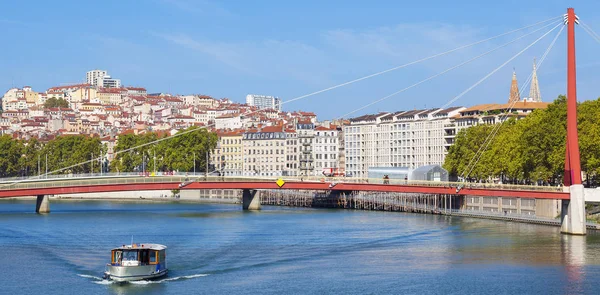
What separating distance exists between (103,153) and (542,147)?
77730mm

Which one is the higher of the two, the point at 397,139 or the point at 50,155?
the point at 397,139

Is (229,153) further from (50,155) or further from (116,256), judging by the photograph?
(116,256)

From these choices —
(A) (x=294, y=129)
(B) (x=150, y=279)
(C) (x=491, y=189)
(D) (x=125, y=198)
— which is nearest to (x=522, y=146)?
(C) (x=491, y=189)

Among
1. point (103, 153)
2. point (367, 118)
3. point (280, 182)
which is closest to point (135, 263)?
point (280, 182)

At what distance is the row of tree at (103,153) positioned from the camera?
12556cm

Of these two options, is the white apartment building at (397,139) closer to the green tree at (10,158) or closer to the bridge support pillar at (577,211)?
the green tree at (10,158)

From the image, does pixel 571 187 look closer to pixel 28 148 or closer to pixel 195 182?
pixel 195 182

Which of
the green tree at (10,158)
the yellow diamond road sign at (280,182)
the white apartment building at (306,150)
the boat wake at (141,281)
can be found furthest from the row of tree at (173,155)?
the boat wake at (141,281)

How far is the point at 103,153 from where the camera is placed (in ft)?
A: 461

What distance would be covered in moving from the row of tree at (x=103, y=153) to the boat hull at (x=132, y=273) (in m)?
79.4

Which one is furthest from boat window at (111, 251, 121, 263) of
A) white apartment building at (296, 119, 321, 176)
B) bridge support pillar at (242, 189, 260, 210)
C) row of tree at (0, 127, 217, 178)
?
white apartment building at (296, 119, 321, 176)

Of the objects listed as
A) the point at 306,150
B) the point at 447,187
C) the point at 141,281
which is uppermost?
the point at 306,150

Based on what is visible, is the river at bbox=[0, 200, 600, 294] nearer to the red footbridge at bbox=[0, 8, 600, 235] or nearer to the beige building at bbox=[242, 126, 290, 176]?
the red footbridge at bbox=[0, 8, 600, 235]

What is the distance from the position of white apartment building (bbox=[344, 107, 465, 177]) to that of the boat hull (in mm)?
80665
